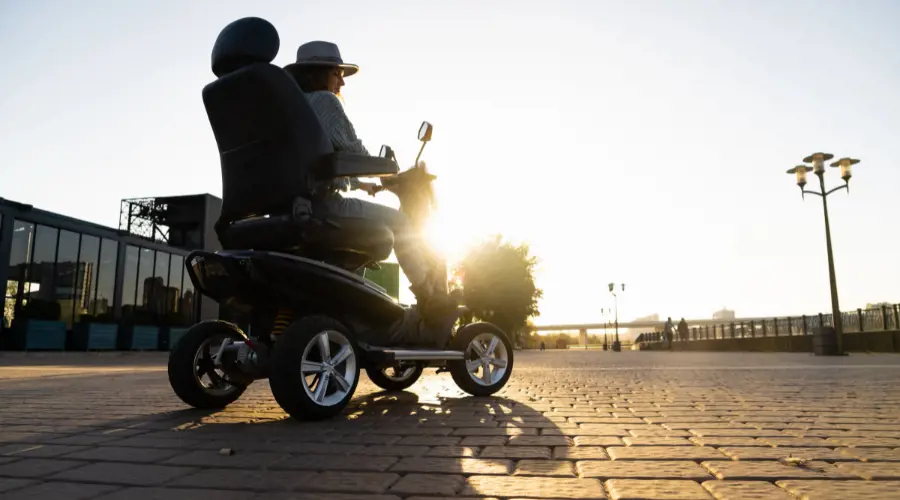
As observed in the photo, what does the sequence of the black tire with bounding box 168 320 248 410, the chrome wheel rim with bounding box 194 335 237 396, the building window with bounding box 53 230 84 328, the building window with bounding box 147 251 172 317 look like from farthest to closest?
the building window with bounding box 147 251 172 317 → the building window with bounding box 53 230 84 328 → the chrome wheel rim with bounding box 194 335 237 396 → the black tire with bounding box 168 320 248 410

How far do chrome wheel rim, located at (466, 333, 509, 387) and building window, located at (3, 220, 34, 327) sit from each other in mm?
24339

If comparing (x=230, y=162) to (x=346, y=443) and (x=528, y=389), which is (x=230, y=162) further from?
(x=528, y=389)

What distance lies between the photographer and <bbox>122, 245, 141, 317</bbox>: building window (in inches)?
1167

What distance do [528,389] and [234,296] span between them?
3.50 meters

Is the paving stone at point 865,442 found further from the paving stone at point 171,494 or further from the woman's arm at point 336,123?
the woman's arm at point 336,123

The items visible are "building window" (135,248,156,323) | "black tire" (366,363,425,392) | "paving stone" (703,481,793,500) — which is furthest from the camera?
"building window" (135,248,156,323)

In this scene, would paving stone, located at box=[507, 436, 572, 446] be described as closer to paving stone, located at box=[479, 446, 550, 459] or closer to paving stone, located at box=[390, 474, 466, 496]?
paving stone, located at box=[479, 446, 550, 459]

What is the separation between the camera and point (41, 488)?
205 centimetres

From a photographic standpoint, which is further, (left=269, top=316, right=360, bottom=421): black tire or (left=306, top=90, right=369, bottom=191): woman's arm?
(left=306, top=90, right=369, bottom=191): woman's arm

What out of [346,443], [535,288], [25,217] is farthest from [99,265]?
[346,443]

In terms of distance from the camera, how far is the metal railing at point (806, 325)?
70.4 ft

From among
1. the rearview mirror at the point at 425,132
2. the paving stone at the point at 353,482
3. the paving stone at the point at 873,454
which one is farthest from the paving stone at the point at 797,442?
the rearview mirror at the point at 425,132

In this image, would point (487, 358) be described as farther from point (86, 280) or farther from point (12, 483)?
point (86, 280)

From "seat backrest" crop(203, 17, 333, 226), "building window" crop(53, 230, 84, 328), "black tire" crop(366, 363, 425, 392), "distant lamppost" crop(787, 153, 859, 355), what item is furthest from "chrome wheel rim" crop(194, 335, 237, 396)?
"building window" crop(53, 230, 84, 328)
